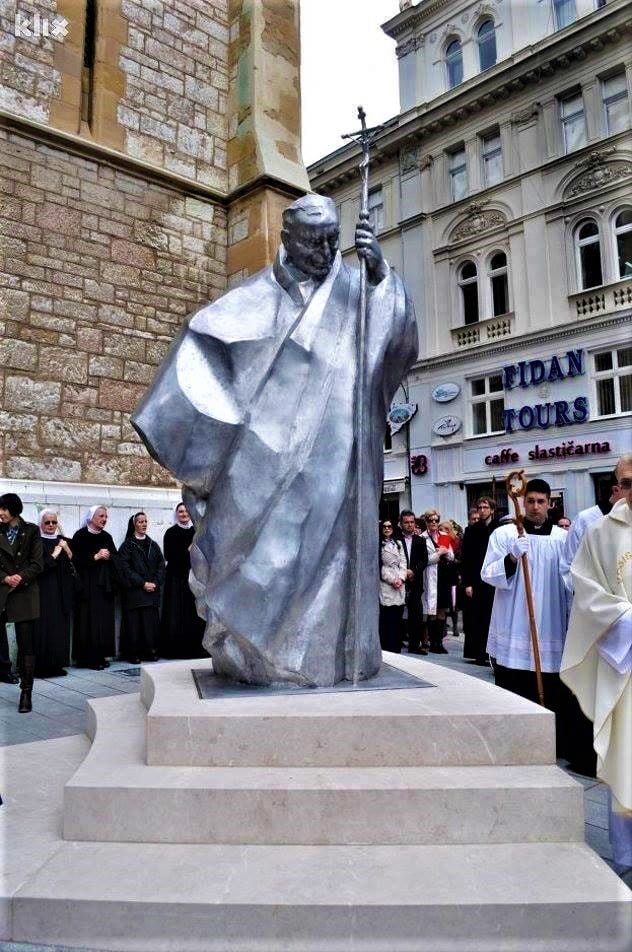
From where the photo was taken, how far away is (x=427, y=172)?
73.6ft

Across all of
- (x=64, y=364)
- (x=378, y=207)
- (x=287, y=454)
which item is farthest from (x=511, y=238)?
(x=287, y=454)

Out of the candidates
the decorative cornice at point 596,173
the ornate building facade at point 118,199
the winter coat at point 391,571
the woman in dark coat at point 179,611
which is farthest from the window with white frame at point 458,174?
the woman in dark coat at point 179,611

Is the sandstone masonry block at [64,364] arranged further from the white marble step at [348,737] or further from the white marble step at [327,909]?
the white marble step at [327,909]

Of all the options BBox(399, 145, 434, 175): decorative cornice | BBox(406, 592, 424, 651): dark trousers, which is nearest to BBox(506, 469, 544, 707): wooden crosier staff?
BBox(406, 592, 424, 651): dark trousers

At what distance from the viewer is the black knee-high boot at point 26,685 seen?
199 inches

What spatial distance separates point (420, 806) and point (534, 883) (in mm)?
417

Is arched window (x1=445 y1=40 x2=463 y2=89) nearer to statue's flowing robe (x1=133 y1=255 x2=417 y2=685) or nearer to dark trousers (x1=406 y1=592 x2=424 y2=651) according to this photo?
dark trousers (x1=406 y1=592 x2=424 y2=651)

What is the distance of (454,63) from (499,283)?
7.32 m

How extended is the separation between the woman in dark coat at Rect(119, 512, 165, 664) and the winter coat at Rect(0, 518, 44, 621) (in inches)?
67.9

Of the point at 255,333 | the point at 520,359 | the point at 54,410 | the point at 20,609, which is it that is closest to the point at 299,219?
the point at 255,333

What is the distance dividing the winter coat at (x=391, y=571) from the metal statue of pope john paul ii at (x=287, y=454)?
4.11 meters

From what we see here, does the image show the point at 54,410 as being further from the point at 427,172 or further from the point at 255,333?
→ the point at 427,172

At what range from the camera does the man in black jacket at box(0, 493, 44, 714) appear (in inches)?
219

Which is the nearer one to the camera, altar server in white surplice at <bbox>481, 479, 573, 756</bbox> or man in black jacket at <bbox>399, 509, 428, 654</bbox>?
altar server in white surplice at <bbox>481, 479, 573, 756</bbox>
